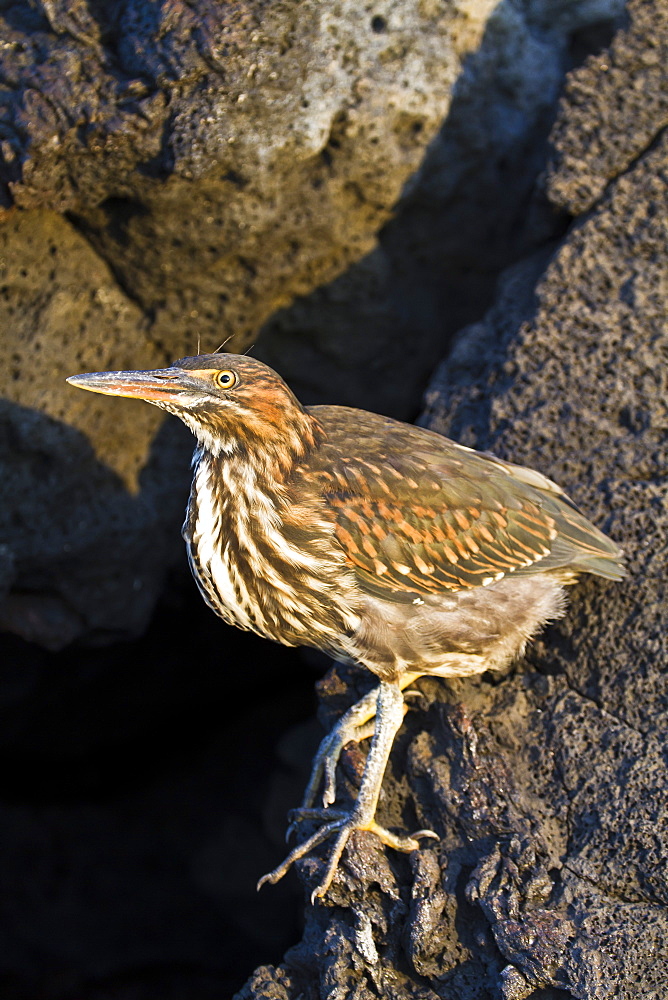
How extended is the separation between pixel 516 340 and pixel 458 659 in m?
1.48

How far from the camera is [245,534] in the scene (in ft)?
9.14

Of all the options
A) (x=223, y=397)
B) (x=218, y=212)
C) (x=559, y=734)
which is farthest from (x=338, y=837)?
(x=218, y=212)

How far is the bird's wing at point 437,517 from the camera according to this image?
9.28ft

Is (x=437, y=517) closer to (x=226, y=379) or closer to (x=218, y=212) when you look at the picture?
(x=226, y=379)

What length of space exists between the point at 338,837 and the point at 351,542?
101cm

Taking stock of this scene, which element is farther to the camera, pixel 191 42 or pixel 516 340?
pixel 516 340

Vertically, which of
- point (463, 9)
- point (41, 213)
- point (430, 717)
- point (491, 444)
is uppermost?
point (463, 9)

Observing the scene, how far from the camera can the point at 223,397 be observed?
2.73 meters

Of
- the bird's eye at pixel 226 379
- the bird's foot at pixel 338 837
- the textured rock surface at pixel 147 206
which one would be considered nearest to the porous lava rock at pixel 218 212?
the textured rock surface at pixel 147 206

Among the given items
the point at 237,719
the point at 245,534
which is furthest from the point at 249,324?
the point at 237,719

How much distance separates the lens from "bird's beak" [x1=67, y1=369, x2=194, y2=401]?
2.69 metres

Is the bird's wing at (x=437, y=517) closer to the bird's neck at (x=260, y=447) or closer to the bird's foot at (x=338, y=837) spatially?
the bird's neck at (x=260, y=447)

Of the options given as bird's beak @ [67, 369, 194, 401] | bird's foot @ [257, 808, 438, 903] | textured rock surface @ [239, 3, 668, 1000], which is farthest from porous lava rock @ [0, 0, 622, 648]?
bird's foot @ [257, 808, 438, 903]

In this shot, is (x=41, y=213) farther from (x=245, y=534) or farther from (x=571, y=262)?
(x=571, y=262)
